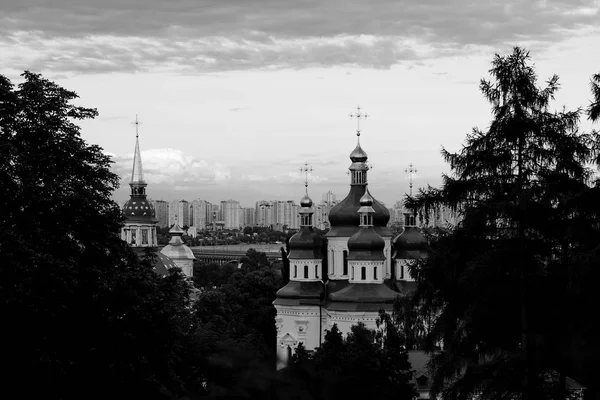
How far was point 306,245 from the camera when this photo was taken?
156ft

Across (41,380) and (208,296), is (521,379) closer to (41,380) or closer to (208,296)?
(41,380)

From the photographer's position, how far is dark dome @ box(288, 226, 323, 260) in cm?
4725

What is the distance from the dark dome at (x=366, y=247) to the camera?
44875 millimetres

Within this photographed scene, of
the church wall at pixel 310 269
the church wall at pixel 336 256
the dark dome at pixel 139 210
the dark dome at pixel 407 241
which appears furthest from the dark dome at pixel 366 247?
the dark dome at pixel 139 210

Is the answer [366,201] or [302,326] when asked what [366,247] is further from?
[302,326]

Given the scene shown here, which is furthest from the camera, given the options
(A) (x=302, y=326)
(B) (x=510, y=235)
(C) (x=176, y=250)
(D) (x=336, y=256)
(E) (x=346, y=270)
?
(C) (x=176, y=250)

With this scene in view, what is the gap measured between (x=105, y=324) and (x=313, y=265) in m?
28.3

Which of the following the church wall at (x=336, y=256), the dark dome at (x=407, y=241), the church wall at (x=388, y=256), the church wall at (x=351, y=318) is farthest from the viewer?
the dark dome at (x=407, y=241)

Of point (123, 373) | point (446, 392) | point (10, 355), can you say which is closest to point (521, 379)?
point (446, 392)

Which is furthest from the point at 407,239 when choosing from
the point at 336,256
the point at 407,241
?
the point at 336,256

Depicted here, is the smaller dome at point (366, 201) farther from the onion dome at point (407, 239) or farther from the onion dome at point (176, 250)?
the onion dome at point (176, 250)

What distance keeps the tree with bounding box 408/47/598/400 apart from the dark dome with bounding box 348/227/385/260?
28285mm

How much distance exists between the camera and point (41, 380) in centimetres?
1773

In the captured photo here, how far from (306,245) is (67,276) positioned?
29.4 meters
